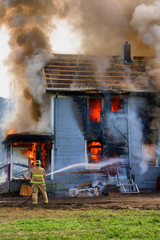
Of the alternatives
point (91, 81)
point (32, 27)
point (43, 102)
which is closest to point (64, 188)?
point (43, 102)

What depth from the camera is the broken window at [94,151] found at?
1802 cm

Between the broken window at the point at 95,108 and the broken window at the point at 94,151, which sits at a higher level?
the broken window at the point at 95,108

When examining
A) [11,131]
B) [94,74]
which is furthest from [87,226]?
[94,74]

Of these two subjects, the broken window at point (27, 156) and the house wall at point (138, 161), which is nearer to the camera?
the broken window at point (27, 156)

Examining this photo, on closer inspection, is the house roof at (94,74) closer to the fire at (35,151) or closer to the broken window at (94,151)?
the broken window at (94,151)

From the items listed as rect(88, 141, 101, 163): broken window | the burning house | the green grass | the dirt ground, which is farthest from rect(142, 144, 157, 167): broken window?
the green grass

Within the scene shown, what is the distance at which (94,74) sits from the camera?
19562 millimetres

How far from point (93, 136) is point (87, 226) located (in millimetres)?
10796

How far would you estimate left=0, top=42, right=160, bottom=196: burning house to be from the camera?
17.5 meters

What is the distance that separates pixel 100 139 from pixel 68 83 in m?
3.56

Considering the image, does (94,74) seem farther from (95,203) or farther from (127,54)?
(95,203)

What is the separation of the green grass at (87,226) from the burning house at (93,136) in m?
8.47

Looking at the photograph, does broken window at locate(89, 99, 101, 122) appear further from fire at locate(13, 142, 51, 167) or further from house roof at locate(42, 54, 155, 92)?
fire at locate(13, 142, 51, 167)

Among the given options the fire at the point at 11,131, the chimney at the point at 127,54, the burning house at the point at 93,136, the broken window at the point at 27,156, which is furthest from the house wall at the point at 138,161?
the fire at the point at 11,131
